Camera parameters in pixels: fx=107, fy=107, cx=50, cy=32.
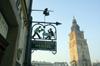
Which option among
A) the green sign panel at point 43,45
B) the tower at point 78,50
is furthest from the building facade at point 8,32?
the tower at point 78,50

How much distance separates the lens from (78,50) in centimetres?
6012

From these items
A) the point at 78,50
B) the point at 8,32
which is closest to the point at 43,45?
the point at 8,32

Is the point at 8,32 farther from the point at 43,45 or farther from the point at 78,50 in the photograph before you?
the point at 78,50

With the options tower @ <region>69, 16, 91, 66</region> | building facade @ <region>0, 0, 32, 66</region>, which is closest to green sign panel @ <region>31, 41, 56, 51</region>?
building facade @ <region>0, 0, 32, 66</region>

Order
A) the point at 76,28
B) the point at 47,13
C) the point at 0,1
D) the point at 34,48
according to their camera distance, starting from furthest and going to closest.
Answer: the point at 76,28 < the point at 47,13 < the point at 34,48 < the point at 0,1

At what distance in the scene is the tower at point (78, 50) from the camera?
189 feet

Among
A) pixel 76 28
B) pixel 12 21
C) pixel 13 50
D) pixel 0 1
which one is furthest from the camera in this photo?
pixel 76 28

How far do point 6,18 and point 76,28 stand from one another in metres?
70.1

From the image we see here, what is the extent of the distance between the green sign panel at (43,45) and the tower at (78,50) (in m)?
55.3

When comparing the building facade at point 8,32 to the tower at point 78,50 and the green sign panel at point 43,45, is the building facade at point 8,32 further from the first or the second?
the tower at point 78,50

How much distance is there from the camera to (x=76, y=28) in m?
70.9

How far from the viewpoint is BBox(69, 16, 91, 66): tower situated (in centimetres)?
5762

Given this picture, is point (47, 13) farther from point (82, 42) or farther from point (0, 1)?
point (82, 42)

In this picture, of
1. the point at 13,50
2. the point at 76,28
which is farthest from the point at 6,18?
the point at 76,28
